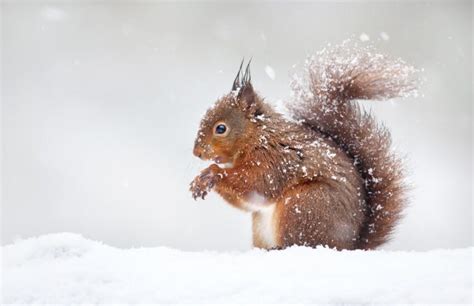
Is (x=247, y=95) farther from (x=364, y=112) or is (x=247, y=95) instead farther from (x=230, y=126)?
(x=364, y=112)

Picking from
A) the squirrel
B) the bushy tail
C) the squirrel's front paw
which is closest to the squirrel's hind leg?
the squirrel

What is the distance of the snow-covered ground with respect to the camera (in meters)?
1.15

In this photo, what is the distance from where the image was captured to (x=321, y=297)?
3.75ft

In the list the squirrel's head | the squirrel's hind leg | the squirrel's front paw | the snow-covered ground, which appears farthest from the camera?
the squirrel's head

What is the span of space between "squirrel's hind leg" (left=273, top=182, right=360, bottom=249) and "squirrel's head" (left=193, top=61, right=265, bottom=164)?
324 mm

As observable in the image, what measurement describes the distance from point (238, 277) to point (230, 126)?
42.3 inches

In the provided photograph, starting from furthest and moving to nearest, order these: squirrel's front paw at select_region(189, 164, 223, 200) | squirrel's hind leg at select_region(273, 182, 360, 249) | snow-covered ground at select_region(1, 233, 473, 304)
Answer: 1. squirrel's front paw at select_region(189, 164, 223, 200)
2. squirrel's hind leg at select_region(273, 182, 360, 249)
3. snow-covered ground at select_region(1, 233, 473, 304)

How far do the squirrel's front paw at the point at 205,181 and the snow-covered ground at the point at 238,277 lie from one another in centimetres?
61

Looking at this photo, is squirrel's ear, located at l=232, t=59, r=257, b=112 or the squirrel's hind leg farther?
squirrel's ear, located at l=232, t=59, r=257, b=112

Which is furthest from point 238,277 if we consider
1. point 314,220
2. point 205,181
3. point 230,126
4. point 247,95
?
point 247,95

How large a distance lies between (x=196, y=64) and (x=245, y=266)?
3110 millimetres

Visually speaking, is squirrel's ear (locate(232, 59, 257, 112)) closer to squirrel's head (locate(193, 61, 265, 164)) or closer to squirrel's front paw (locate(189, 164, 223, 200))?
squirrel's head (locate(193, 61, 265, 164))

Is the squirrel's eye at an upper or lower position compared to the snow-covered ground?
upper

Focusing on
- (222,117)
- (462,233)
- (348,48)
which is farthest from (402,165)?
(462,233)
